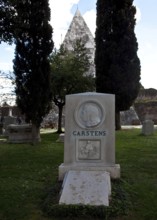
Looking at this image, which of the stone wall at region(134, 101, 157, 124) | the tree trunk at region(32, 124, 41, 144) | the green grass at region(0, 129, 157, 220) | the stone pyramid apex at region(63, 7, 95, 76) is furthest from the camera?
the stone wall at region(134, 101, 157, 124)

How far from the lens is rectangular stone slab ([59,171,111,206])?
6238 millimetres

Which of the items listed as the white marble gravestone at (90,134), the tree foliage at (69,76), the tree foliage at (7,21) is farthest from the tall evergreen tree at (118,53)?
the white marble gravestone at (90,134)

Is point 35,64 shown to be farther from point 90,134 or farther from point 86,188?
point 86,188

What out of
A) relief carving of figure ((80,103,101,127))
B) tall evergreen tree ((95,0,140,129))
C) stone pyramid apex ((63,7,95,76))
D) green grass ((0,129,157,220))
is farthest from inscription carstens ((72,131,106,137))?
stone pyramid apex ((63,7,95,76))

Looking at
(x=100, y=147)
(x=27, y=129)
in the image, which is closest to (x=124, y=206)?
(x=100, y=147)

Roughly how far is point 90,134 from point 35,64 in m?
10.0

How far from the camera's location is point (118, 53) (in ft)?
76.5

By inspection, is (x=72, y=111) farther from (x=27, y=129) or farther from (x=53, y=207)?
(x=27, y=129)

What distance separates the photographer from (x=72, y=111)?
7816 mm

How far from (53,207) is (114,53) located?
708 inches

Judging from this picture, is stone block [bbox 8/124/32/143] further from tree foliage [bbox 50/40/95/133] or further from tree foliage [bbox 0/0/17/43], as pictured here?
tree foliage [bbox 50/40/95/133]

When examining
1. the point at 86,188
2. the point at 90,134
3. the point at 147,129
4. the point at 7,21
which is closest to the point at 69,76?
the point at 147,129

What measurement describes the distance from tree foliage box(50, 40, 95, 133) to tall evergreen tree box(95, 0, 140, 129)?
3.93 ft

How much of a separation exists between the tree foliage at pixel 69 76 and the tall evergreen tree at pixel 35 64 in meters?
6.56
